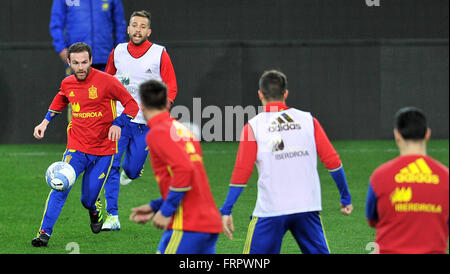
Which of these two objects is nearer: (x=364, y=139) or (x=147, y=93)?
(x=147, y=93)

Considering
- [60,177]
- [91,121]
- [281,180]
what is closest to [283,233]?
[281,180]

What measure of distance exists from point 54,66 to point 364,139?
638 centimetres

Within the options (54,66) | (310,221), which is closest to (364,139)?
(54,66)

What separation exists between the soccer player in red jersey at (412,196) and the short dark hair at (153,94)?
1439 mm

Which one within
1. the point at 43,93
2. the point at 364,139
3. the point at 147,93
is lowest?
the point at 364,139

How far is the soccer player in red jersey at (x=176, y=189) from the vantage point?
519 cm

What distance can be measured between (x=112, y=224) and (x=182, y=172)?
405 centimetres

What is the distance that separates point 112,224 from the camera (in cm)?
903

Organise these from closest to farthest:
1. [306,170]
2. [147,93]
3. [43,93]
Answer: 1. [147,93]
2. [306,170]
3. [43,93]

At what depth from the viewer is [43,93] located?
54.4ft

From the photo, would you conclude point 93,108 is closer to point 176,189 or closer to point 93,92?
point 93,92

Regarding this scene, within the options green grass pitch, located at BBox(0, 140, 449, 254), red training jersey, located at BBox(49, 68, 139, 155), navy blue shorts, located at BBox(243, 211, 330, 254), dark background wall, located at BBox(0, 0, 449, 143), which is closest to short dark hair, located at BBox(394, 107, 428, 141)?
navy blue shorts, located at BBox(243, 211, 330, 254)

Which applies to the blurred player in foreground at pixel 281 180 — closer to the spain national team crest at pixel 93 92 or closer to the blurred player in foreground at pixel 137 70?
the spain national team crest at pixel 93 92

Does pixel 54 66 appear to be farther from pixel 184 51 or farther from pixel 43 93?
pixel 184 51
